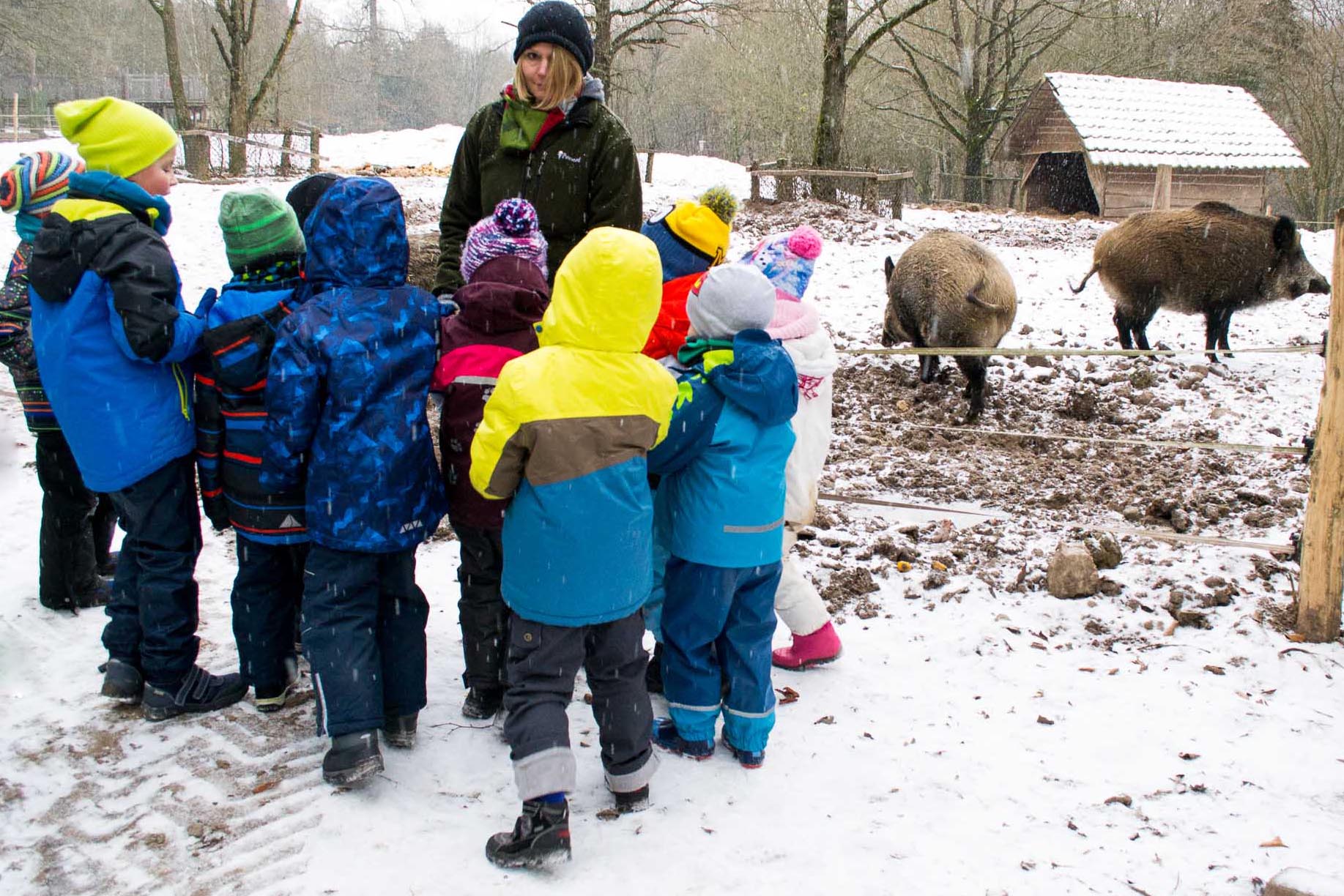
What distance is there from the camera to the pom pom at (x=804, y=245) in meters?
3.17

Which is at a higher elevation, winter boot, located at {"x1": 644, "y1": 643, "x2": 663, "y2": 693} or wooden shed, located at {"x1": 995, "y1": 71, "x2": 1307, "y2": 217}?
wooden shed, located at {"x1": 995, "y1": 71, "x2": 1307, "y2": 217}

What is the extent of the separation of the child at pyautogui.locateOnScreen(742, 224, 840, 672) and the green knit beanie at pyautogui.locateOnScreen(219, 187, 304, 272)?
1.46 m

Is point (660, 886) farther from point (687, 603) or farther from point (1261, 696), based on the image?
point (1261, 696)

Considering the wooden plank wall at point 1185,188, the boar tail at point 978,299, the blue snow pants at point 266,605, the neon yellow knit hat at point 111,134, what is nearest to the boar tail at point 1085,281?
the boar tail at point 978,299

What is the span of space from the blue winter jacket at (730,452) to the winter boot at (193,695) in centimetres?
151

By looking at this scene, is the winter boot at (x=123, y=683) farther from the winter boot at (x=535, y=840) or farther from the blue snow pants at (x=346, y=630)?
the winter boot at (x=535, y=840)

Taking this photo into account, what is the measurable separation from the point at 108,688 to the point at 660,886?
74.2 inches

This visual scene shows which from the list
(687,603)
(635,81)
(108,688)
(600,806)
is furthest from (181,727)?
(635,81)

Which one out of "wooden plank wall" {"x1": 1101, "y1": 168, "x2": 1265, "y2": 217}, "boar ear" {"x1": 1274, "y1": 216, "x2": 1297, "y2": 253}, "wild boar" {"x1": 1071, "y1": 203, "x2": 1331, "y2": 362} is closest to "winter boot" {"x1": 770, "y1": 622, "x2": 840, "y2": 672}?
"wild boar" {"x1": 1071, "y1": 203, "x2": 1331, "y2": 362}

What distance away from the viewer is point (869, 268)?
10117mm

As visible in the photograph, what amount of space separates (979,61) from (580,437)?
30346mm

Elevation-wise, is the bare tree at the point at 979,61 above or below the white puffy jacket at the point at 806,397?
above

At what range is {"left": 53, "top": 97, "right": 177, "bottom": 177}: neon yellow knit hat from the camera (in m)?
2.75

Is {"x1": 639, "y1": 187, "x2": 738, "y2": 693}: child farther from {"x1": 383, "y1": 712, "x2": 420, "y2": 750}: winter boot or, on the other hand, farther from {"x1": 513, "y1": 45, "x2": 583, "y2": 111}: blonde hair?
{"x1": 383, "y1": 712, "x2": 420, "y2": 750}: winter boot
